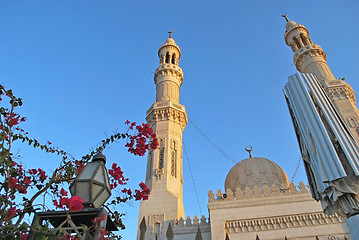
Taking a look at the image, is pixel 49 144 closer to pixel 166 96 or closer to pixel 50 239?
pixel 50 239

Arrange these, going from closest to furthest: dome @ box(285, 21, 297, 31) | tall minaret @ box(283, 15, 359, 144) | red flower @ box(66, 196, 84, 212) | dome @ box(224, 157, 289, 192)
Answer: red flower @ box(66, 196, 84, 212) → dome @ box(224, 157, 289, 192) → tall minaret @ box(283, 15, 359, 144) → dome @ box(285, 21, 297, 31)

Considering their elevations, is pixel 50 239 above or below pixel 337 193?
below

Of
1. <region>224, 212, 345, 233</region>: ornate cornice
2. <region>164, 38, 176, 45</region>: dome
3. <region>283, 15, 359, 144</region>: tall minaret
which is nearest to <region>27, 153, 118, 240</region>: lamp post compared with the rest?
<region>224, 212, 345, 233</region>: ornate cornice

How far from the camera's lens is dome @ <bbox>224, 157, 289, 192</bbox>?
18109 mm

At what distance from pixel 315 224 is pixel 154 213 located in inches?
321

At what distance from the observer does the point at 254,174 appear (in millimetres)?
18516

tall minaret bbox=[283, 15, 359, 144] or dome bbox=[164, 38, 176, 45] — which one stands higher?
dome bbox=[164, 38, 176, 45]

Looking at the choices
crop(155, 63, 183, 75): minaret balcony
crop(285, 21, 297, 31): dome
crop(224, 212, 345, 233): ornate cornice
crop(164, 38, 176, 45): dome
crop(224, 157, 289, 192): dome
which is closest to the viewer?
crop(224, 212, 345, 233): ornate cornice

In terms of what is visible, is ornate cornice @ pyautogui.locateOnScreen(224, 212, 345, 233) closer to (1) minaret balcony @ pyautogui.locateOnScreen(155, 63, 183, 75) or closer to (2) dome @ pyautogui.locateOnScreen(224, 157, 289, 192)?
(2) dome @ pyautogui.locateOnScreen(224, 157, 289, 192)

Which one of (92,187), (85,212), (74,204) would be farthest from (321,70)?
(74,204)

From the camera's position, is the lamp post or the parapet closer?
the lamp post

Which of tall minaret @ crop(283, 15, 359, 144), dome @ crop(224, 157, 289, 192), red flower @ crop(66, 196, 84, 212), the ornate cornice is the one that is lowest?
red flower @ crop(66, 196, 84, 212)

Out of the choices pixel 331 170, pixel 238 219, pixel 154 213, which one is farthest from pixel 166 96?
pixel 331 170

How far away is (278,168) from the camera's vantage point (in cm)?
1947
